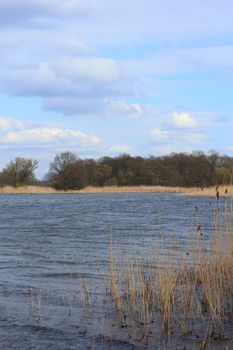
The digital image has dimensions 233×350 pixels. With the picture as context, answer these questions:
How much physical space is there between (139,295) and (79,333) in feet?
6.06

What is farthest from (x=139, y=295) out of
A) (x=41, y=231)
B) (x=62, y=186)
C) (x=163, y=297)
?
(x=62, y=186)

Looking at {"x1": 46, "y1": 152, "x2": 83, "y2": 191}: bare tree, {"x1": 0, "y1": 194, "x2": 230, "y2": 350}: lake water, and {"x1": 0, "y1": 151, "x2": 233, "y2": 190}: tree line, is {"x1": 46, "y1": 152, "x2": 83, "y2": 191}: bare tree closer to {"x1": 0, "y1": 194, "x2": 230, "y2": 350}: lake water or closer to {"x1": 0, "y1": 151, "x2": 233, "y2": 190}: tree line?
{"x1": 0, "y1": 151, "x2": 233, "y2": 190}: tree line

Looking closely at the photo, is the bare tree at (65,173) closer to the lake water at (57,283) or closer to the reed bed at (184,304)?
the lake water at (57,283)

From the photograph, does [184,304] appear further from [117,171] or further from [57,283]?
[117,171]

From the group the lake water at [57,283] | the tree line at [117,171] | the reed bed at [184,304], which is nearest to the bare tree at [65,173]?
the tree line at [117,171]

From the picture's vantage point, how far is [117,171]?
307 ft

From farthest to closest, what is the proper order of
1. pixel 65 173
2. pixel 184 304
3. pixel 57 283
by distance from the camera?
pixel 65 173 → pixel 57 283 → pixel 184 304

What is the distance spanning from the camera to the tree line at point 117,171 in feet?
269

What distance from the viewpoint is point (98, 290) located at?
10.5 m

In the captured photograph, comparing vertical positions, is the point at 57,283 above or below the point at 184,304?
below

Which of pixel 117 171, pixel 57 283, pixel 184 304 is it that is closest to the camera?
pixel 184 304

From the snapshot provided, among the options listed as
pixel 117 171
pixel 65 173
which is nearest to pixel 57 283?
pixel 65 173

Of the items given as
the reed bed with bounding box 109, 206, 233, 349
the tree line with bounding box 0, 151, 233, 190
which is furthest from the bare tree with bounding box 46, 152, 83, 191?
the reed bed with bounding box 109, 206, 233, 349

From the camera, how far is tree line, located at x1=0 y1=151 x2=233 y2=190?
82.0 metres
